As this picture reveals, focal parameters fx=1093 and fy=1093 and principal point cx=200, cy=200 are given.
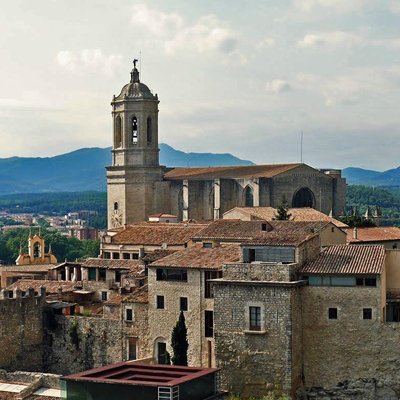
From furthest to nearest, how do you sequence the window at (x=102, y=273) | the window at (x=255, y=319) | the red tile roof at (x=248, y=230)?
1. the window at (x=102, y=273)
2. the red tile roof at (x=248, y=230)
3. the window at (x=255, y=319)

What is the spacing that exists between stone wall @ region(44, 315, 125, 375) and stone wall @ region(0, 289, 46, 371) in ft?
1.76

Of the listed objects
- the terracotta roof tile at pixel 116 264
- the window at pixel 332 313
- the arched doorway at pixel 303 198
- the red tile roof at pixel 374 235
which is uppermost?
the arched doorway at pixel 303 198

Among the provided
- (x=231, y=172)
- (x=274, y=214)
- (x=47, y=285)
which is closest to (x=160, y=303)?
(x=47, y=285)

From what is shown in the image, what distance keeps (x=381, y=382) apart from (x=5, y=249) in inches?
3664

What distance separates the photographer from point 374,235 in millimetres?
60594

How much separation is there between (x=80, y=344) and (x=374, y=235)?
20.5 metres

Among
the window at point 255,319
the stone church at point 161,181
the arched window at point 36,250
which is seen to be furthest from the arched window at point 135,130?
the window at point 255,319

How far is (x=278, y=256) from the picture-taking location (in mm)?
41094

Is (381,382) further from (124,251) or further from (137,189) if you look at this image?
(137,189)

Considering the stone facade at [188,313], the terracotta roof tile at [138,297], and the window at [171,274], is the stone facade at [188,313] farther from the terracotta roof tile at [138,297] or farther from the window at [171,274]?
the terracotta roof tile at [138,297]

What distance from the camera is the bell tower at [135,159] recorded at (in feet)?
297

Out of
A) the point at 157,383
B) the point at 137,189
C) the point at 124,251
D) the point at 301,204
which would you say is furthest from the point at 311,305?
the point at 137,189

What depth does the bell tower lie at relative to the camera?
90.6 m

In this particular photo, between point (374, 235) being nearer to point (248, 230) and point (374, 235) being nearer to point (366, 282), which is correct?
point (248, 230)
